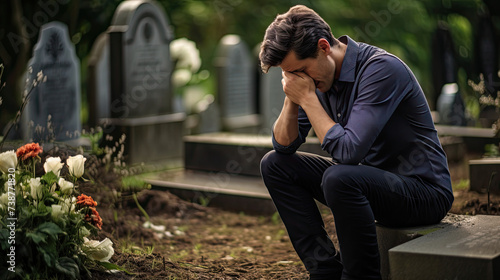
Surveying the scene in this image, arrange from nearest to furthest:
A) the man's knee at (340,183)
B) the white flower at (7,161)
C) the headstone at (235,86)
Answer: the man's knee at (340,183) < the white flower at (7,161) < the headstone at (235,86)

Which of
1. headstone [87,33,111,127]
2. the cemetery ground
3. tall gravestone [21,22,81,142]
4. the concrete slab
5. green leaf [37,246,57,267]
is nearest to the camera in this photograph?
green leaf [37,246,57,267]

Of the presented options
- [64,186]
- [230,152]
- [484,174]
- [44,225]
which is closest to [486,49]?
[230,152]

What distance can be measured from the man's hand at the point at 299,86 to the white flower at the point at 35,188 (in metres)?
1.19

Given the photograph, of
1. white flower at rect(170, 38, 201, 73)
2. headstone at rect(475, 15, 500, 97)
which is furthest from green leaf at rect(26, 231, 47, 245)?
headstone at rect(475, 15, 500, 97)

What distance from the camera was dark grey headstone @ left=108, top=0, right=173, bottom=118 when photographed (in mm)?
7984

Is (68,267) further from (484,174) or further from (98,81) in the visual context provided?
(98,81)

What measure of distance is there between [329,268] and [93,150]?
122 inches

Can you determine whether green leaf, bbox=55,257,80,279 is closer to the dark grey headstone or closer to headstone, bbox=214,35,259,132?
the dark grey headstone

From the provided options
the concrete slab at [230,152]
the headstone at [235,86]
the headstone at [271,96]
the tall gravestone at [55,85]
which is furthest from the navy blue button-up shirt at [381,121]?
the headstone at [235,86]

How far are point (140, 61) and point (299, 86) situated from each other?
17.6 ft

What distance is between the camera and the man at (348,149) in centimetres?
284

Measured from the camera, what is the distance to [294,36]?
298 centimetres

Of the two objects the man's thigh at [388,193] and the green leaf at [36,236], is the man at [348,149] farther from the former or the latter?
the green leaf at [36,236]

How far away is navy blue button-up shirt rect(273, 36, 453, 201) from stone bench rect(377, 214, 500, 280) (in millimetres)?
211
